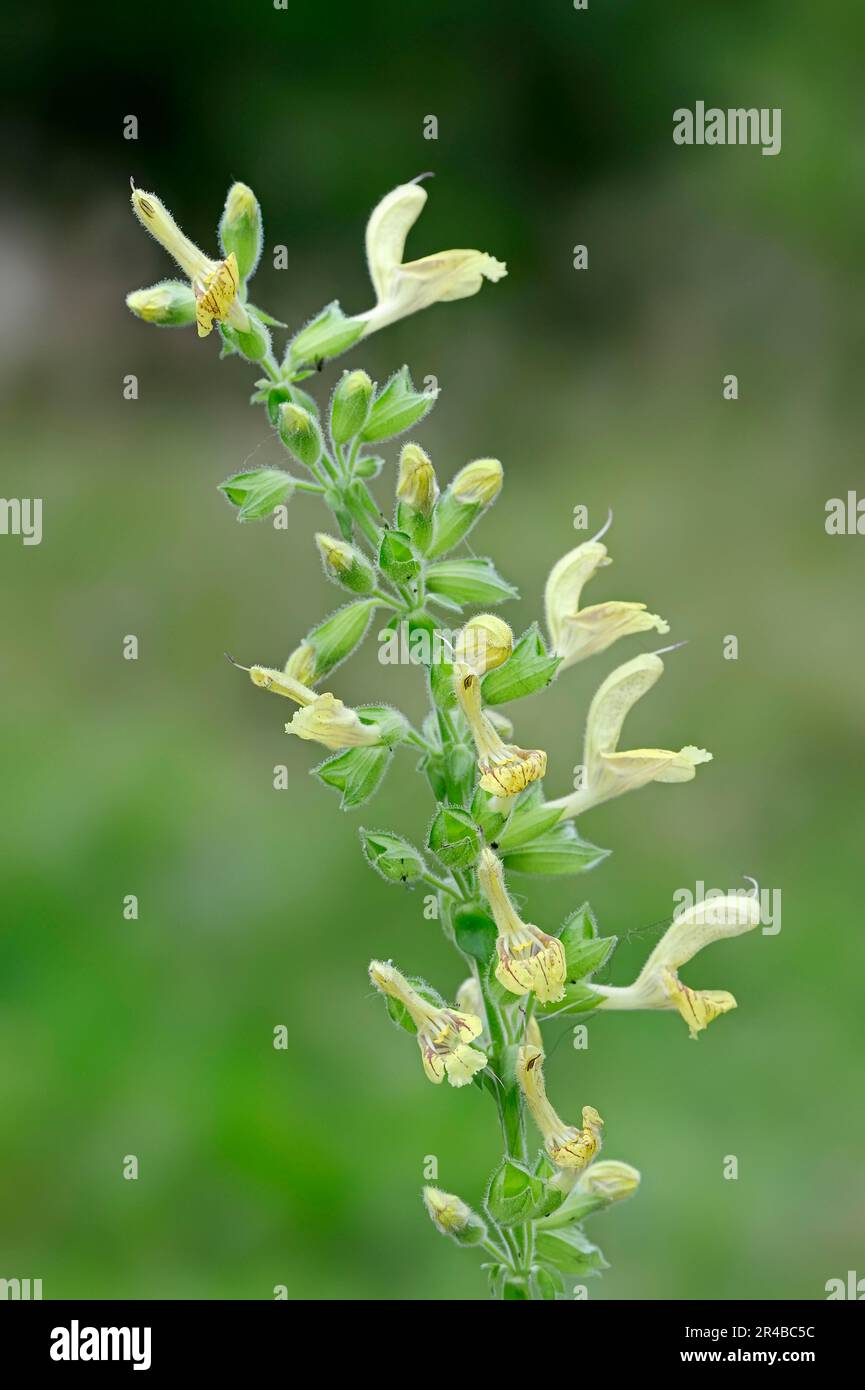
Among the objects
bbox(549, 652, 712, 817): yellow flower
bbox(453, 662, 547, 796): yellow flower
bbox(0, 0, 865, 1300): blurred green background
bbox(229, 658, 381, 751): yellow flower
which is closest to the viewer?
bbox(453, 662, 547, 796): yellow flower

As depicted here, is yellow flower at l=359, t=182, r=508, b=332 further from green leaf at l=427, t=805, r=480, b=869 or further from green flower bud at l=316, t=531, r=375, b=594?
green leaf at l=427, t=805, r=480, b=869

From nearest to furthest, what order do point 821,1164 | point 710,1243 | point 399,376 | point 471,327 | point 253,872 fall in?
point 399,376 < point 710,1243 < point 821,1164 < point 253,872 < point 471,327

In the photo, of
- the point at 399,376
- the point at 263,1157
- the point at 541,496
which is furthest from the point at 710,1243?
the point at 541,496

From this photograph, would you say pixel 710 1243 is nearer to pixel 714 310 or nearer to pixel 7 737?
pixel 7 737

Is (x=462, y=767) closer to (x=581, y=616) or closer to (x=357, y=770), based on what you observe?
(x=357, y=770)

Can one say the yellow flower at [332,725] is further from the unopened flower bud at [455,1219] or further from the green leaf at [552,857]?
the unopened flower bud at [455,1219]

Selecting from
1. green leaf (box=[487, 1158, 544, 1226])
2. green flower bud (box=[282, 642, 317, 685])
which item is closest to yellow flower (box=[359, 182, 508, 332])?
green flower bud (box=[282, 642, 317, 685])

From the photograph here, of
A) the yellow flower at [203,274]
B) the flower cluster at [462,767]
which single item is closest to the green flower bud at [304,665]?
the flower cluster at [462,767]
